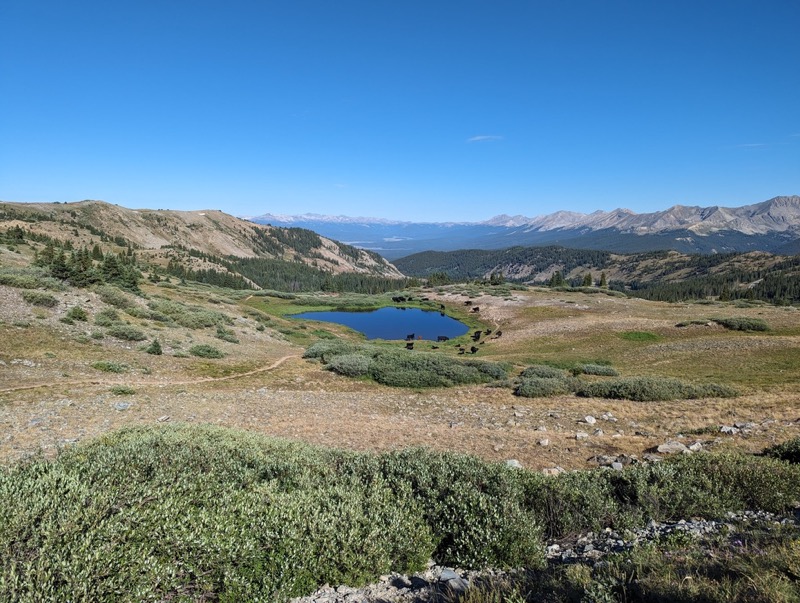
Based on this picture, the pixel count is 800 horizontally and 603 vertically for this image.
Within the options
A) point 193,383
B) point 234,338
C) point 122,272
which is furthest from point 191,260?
point 193,383

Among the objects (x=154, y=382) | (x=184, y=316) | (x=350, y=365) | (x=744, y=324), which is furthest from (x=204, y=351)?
(x=744, y=324)

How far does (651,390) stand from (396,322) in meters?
66.2

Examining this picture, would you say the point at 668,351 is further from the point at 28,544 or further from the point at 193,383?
the point at 28,544

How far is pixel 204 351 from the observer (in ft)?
96.3

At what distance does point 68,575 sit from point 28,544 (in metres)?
0.78

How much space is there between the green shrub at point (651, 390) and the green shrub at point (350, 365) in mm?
13276

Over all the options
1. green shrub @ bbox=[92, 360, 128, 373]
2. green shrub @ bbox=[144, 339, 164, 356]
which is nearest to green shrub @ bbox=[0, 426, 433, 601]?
green shrub @ bbox=[92, 360, 128, 373]

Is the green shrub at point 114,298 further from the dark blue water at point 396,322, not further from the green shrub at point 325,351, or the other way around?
the dark blue water at point 396,322

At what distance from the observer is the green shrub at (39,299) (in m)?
29.2

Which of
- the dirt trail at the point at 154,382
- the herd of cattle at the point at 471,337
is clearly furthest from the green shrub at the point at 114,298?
the herd of cattle at the point at 471,337

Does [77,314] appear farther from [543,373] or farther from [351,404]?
[543,373]

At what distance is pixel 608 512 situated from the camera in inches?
293

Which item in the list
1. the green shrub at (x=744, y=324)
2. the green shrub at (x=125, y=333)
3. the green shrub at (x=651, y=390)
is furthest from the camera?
the green shrub at (x=744, y=324)

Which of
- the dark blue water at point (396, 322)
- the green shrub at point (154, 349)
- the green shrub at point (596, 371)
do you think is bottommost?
the dark blue water at point (396, 322)
